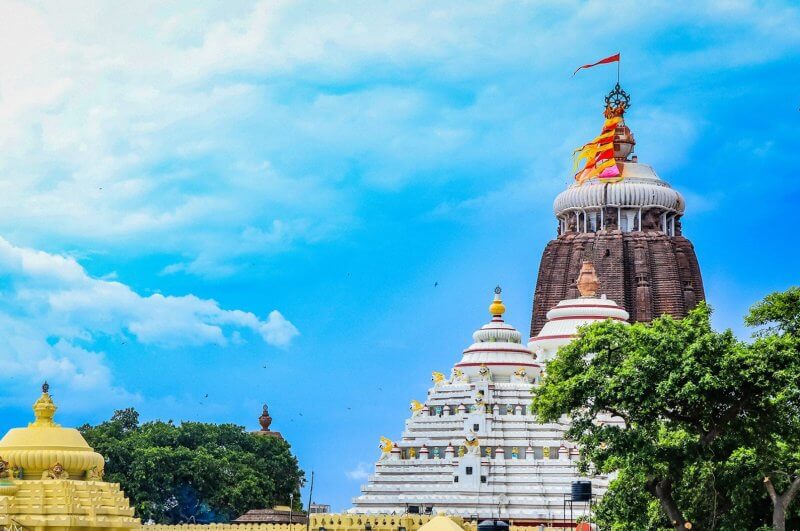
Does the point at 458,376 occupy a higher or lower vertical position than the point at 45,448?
higher

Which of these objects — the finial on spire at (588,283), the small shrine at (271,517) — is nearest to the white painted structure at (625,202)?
the finial on spire at (588,283)

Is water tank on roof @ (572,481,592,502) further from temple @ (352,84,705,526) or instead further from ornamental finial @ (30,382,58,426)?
ornamental finial @ (30,382,58,426)

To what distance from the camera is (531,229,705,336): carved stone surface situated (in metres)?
106

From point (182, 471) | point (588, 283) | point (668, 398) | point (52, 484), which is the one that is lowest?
point (52, 484)

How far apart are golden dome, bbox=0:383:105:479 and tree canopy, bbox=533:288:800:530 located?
1591 cm

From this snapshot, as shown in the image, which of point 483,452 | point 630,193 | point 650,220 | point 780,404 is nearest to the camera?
point 780,404

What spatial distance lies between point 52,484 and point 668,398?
820 inches

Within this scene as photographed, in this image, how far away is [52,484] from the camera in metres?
54.4

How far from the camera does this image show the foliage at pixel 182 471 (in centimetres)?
8888

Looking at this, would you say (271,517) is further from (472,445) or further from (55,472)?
(55,472)

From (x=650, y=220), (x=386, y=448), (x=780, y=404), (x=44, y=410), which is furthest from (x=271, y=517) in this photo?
(x=650, y=220)

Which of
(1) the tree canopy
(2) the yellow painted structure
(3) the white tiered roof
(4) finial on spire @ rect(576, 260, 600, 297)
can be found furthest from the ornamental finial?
(4) finial on spire @ rect(576, 260, 600, 297)

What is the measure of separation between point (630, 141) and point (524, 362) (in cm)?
3021

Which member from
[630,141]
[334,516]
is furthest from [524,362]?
[630,141]
